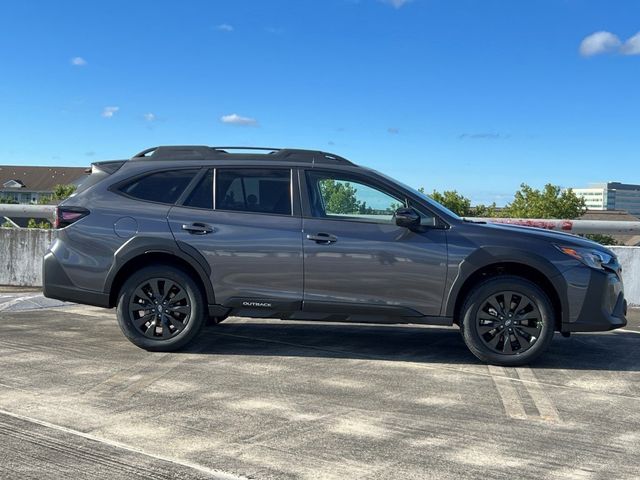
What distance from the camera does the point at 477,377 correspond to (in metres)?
5.54

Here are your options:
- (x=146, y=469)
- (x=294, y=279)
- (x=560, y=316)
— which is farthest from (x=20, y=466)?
(x=560, y=316)

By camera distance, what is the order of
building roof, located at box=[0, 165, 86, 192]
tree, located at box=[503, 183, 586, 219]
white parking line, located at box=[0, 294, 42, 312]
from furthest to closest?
1. building roof, located at box=[0, 165, 86, 192]
2. tree, located at box=[503, 183, 586, 219]
3. white parking line, located at box=[0, 294, 42, 312]

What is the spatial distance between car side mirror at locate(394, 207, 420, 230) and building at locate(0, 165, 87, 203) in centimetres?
11703

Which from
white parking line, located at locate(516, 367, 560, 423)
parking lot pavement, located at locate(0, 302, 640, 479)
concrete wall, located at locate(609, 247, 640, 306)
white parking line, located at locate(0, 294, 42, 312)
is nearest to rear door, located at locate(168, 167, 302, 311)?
parking lot pavement, located at locate(0, 302, 640, 479)

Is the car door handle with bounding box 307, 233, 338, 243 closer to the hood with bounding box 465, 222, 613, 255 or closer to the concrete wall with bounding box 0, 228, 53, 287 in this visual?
the hood with bounding box 465, 222, 613, 255

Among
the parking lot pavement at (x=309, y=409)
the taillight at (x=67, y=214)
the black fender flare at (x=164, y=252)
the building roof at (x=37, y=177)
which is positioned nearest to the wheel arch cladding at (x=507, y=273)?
the parking lot pavement at (x=309, y=409)

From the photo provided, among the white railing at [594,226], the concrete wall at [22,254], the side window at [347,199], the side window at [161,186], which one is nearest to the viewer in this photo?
the side window at [347,199]

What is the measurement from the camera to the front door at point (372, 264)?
583 cm

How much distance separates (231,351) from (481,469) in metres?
3.29

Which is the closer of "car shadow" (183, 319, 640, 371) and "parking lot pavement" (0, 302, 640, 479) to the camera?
"parking lot pavement" (0, 302, 640, 479)

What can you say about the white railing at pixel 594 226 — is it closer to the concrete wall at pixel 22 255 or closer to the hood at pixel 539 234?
the hood at pixel 539 234

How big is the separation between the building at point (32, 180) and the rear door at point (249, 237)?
381 feet

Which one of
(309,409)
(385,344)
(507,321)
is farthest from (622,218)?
(309,409)

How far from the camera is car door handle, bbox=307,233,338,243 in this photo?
5.90 metres
